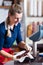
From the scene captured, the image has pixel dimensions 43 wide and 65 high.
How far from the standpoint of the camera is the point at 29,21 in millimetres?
1202

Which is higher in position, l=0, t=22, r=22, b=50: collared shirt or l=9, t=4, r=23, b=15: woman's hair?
l=9, t=4, r=23, b=15: woman's hair

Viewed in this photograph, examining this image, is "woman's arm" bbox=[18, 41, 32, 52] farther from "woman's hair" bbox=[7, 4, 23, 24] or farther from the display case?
"woman's hair" bbox=[7, 4, 23, 24]

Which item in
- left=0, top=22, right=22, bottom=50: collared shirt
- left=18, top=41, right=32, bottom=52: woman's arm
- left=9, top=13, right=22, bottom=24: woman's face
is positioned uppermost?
left=9, top=13, right=22, bottom=24: woman's face

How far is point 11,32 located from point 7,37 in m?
0.05

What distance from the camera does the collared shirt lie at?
110 centimetres

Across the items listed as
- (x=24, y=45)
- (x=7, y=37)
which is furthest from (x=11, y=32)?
(x=24, y=45)

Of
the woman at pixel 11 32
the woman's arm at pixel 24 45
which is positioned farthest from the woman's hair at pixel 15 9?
the woman's arm at pixel 24 45

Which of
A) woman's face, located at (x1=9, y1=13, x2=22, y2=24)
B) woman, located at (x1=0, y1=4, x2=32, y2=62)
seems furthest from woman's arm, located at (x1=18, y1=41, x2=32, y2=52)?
woman's face, located at (x1=9, y1=13, x2=22, y2=24)

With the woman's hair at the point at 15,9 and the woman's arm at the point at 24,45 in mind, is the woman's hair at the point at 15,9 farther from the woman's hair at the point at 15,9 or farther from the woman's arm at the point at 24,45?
the woman's arm at the point at 24,45

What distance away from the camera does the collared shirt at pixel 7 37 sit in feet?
3.62

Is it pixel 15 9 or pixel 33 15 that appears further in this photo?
pixel 33 15

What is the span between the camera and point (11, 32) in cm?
114

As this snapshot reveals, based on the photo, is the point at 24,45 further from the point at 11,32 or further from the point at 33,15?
the point at 33,15

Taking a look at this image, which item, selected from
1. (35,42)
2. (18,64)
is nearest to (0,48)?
(18,64)
